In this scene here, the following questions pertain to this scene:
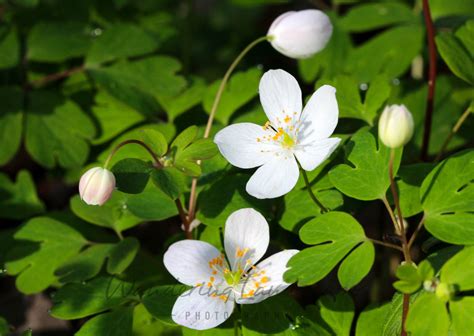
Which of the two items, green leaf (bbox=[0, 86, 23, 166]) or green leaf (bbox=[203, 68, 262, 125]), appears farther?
green leaf (bbox=[0, 86, 23, 166])

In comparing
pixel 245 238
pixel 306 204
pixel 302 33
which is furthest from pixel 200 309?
pixel 302 33

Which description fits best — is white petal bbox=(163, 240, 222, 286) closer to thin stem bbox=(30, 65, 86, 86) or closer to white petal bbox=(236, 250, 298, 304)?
white petal bbox=(236, 250, 298, 304)

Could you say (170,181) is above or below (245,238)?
above

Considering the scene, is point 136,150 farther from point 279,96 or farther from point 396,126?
point 396,126

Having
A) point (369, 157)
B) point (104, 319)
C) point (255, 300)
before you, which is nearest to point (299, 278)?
point (255, 300)

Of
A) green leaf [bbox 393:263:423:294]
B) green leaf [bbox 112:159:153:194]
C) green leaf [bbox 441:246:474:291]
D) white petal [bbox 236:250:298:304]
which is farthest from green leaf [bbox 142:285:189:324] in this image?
green leaf [bbox 441:246:474:291]

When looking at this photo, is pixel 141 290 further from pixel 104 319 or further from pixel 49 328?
pixel 49 328
